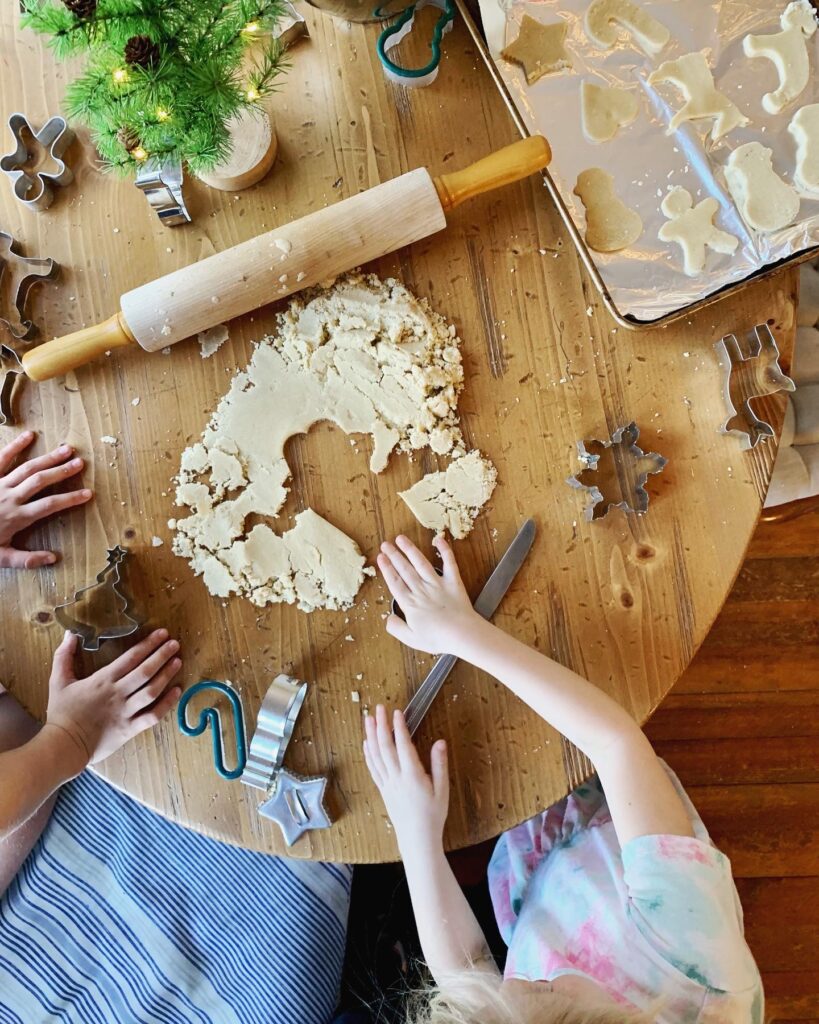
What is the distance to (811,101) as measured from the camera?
3.29ft

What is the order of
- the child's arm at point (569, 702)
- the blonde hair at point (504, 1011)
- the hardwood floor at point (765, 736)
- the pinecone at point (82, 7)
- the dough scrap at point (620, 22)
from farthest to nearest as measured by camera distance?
the hardwood floor at point (765, 736) < the dough scrap at point (620, 22) < the child's arm at point (569, 702) < the blonde hair at point (504, 1011) < the pinecone at point (82, 7)

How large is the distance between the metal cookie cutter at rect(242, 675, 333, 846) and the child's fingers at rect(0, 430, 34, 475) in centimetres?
47

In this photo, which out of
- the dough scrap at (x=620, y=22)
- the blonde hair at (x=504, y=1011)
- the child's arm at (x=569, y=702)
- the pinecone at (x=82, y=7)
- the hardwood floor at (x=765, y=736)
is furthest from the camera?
the hardwood floor at (x=765, y=736)

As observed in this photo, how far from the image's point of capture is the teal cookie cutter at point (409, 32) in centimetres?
100

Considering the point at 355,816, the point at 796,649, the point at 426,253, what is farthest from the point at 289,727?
the point at 796,649

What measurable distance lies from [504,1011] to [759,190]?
100 centimetres

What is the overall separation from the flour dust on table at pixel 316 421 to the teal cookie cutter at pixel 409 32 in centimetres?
27

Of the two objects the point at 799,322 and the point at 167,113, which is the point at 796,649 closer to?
the point at 799,322

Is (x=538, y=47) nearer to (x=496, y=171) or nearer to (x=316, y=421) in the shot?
(x=496, y=171)

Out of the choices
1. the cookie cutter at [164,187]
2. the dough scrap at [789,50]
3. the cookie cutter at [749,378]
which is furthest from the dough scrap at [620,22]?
the cookie cutter at [164,187]

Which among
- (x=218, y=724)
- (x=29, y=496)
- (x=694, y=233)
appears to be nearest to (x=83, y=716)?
(x=218, y=724)

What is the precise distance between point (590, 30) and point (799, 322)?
0.50 meters

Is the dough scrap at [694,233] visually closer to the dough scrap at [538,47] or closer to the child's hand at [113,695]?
the dough scrap at [538,47]

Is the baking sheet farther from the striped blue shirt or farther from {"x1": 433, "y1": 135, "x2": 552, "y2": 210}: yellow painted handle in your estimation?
the striped blue shirt
